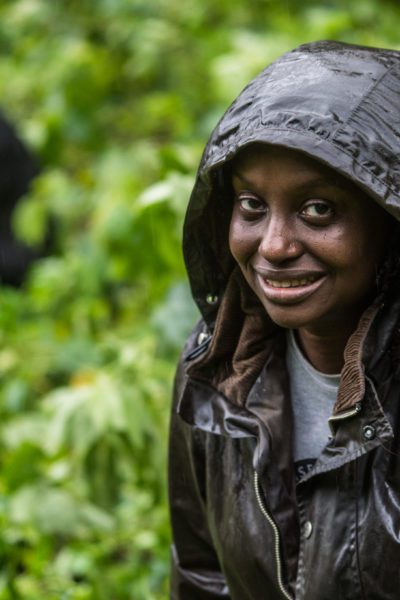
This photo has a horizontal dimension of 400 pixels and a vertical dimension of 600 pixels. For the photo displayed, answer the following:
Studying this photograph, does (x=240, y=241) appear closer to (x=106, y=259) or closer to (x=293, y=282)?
(x=293, y=282)

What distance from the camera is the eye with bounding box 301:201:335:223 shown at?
6.24 feet

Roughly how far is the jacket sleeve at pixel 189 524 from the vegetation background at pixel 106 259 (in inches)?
29.7

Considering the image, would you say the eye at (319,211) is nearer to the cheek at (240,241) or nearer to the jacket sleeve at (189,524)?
the cheek at (240,241)

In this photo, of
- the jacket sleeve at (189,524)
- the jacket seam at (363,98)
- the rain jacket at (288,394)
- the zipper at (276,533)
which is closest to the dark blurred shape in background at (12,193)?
the jacket sleeve at (189,524)

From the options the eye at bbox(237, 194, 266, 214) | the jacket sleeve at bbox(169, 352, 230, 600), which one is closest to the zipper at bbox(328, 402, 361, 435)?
the eye at bbox(237, 194, 266, 214)

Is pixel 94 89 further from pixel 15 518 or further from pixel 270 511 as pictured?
pixel 270 511

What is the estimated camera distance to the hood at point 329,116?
182cm

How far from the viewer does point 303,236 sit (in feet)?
6.31

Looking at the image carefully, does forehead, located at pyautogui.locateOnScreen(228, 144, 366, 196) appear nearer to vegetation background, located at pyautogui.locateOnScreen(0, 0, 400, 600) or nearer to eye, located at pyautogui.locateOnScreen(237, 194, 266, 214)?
eye, located at pyautogui.locateOnScreen(237, 194, 266, 214)

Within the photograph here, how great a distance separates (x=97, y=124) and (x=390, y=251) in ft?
20.4

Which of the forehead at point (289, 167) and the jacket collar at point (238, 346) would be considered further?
the jacket collar at point (238, 346)

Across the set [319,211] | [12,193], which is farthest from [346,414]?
[12,193]

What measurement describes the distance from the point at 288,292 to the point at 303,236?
0.12 meters

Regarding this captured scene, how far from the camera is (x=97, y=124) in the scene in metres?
8.02
